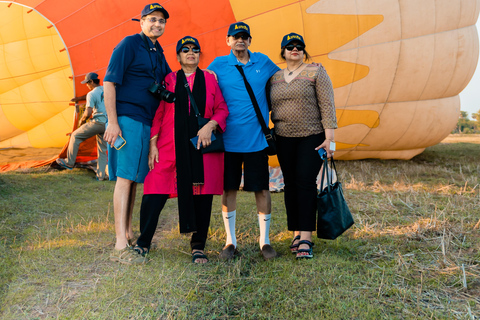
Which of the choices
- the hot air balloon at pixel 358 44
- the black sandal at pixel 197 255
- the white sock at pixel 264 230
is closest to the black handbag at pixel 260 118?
the white sock at pixel 264 230

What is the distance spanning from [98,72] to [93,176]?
1736mm

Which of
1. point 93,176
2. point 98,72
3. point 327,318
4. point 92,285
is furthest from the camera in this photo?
point 93,176

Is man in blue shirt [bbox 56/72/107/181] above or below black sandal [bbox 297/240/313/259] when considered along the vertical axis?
above

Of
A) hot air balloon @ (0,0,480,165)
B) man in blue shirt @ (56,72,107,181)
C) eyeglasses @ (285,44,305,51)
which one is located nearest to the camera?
eyeglasses @ (285,44,305,51)

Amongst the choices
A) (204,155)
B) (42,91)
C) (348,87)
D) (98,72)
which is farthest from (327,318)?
(42,91)


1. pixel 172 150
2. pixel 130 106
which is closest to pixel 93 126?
pixel 130 106

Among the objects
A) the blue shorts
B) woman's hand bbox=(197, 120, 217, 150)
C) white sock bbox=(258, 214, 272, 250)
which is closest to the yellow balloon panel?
the blue shorts

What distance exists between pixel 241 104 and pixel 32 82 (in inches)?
285

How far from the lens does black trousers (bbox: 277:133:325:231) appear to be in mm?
3119

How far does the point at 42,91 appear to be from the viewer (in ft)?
28.7

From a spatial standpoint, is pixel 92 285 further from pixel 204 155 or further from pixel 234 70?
pixel 234 70

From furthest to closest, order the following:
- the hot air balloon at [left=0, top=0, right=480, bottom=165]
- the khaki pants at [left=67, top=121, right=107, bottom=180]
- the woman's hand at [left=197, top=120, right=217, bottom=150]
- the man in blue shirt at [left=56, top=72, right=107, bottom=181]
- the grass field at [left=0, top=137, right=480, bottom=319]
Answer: the khaki pants at [left=67, top=121, right=107, bottom=180] → the man in blue shirt at [left=56, top=72, right=107, bottom=181] → the hot air balloon at [left=0, top=0, right=480, bottom=165] → the woman's hand at [left=197, top=120, right=217, bottom=150] → the grass field at [left=0, top=137, right=480, bottom=319]

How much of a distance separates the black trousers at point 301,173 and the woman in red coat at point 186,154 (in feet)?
1.76

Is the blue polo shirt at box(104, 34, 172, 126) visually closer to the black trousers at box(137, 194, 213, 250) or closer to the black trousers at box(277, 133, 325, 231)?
the black trousers at box(137, 194, 213, 250)
